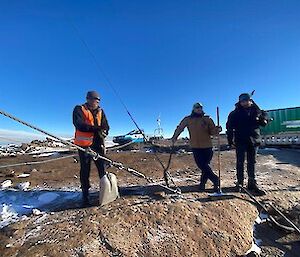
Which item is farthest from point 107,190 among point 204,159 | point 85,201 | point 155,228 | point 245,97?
point 245,97

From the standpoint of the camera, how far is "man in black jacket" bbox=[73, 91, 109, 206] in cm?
532

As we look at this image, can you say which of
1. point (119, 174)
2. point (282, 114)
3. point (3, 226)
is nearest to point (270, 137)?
point (282, 114)

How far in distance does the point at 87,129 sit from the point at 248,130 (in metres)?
3.33

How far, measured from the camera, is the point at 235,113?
6266 mm

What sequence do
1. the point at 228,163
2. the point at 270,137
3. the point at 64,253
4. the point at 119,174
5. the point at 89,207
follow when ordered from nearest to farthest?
the point at 64,253 → the point at 89,207 → the point at 119,174 → the point at 228,163 → the point at 270,137

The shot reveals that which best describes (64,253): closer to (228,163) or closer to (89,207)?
(89,207)

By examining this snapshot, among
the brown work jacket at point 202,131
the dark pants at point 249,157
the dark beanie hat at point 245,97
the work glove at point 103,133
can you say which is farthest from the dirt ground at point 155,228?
the dark beanie hat at point 245,97

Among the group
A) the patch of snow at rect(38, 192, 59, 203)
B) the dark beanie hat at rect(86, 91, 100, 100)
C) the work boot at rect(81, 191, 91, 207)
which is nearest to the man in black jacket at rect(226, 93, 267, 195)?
the dark beanie hat at rect(86, 91, 100, 100)

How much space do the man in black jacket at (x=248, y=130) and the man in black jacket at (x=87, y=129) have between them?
112 inches

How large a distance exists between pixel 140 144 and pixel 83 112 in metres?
16.6

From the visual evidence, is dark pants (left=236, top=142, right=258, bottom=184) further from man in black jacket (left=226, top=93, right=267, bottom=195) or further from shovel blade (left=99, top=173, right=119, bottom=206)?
shovel blade (left=99, top=173, right=119, bottom=206)

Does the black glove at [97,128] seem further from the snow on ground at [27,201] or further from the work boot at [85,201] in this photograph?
the snow on ground at [27,201]

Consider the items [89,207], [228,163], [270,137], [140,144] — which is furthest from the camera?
[140,144]

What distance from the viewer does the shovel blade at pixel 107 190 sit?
5.10 metres
